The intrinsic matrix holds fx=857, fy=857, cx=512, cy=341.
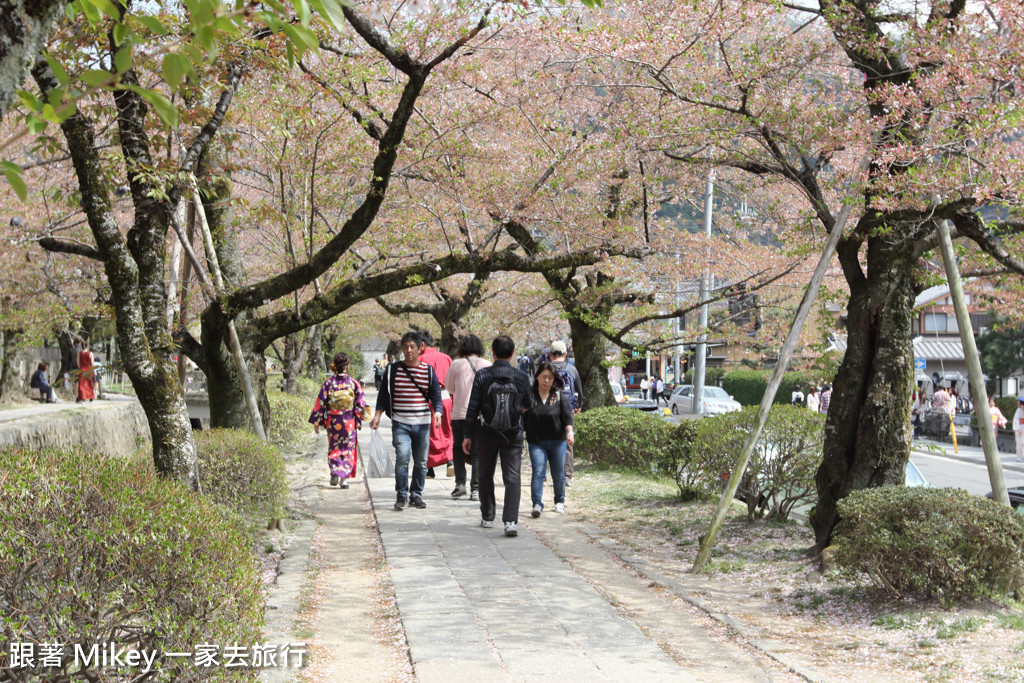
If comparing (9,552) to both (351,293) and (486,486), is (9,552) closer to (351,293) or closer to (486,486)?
(486,486)

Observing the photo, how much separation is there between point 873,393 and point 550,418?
3.03 m

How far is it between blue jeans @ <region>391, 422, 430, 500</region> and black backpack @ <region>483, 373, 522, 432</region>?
1.27m

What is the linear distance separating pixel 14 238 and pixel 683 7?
8752 millimetres

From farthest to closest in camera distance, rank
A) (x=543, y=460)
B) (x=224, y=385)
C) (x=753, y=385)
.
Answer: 1. (x=753, y=385)
2. (x=224, y=385)
3. (x=543, y=460)

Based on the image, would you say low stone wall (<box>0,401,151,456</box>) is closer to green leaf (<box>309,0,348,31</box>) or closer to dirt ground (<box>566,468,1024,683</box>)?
dirt ground (<box>566,468,1024,683</box>)

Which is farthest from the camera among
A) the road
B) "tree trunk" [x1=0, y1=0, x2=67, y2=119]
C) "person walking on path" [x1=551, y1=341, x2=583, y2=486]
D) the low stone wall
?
the road

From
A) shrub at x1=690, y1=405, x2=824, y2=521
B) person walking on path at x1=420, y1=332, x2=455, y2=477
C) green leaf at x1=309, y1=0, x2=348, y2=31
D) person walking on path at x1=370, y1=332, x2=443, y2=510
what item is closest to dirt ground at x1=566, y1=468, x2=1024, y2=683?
shrub at x1=690, y1=405, x2=824, y2=521

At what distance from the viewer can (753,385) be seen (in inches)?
1877

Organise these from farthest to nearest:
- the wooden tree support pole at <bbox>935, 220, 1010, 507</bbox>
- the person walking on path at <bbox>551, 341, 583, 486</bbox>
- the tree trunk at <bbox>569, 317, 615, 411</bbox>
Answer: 1. the tree trunk at <bbox>569, 317, 615, 411</bbox>
2. the person walking on path at <bbox>551, 341, 583, 486</bbox>
3. the wooden tree support pole at <bbox>935, 220, 1010, 507</bbox>

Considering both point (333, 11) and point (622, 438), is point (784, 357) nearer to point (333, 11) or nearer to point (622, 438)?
point (333, 11)

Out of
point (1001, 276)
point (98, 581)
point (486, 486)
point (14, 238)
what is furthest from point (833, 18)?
point (14, 238)

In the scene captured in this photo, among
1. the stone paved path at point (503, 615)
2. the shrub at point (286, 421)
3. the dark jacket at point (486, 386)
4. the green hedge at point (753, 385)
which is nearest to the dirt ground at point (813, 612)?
the stone paved path at point (503, 615)

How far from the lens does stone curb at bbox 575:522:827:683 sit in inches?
185

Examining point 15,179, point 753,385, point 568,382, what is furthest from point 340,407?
point 753,385
